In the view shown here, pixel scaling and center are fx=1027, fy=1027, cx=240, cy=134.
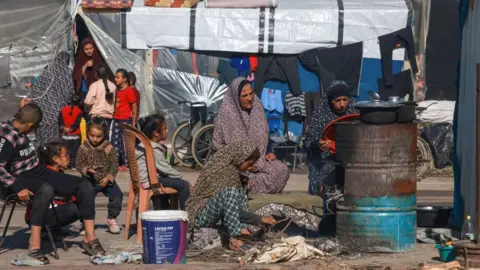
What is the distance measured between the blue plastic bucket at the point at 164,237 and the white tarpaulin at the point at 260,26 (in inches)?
388

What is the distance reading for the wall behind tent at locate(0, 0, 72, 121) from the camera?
58.3 feet

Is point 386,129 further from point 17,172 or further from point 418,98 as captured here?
point 418,98

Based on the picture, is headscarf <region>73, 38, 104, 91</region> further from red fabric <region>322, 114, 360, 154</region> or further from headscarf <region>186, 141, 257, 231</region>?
headscarf <region>186, 141, 257, 231</region>

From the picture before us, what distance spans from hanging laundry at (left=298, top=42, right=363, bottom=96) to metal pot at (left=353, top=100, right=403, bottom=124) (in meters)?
9.20

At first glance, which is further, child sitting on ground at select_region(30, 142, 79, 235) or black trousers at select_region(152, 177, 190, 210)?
black trousers at select_region(152, 177, 190, 210)

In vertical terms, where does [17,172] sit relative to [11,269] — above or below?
above

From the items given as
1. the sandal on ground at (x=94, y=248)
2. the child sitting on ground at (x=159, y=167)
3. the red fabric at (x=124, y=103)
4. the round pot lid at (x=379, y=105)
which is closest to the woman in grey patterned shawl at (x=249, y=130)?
the child sitting on ground at (x=159, y=167)

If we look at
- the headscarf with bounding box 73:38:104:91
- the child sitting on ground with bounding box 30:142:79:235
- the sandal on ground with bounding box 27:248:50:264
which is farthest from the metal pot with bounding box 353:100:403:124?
the headscarf with bounding box 73:38:104:91

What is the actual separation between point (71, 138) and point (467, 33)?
8.94 m

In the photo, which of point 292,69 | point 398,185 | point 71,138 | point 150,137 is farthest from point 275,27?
point 398,185

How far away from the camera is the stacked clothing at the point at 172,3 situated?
17.8m

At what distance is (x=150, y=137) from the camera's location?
32.9 ft

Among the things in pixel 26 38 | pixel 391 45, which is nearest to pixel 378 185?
pixel 391 45

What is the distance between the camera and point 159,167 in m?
9.89
